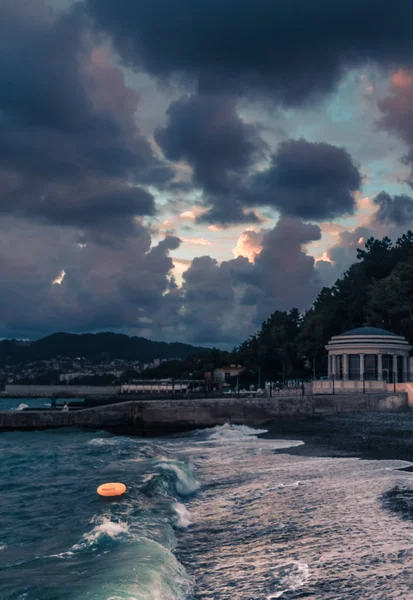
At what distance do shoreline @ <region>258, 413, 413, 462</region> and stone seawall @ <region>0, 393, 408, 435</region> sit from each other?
155 cm

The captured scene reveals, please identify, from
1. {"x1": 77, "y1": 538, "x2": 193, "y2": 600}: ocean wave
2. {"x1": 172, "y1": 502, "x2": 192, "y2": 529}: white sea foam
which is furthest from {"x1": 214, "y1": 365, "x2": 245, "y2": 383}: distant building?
{"x1": 77, "y1": 538, "x2": 193, "y2": 600}: ocean wave

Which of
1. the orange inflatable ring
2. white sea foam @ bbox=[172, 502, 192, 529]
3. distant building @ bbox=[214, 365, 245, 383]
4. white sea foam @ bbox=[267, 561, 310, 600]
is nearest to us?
white sea foam @ bbox=[267, 561, 310, 600]


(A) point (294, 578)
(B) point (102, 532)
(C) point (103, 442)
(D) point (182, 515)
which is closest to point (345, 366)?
(C) point (103, 442)

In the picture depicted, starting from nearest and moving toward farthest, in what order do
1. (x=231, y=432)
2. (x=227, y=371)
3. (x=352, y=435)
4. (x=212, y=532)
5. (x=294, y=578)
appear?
(x=294, y=578)
(x=212, y=532)
(x=352, y=435)
(x=231, y=432)
(x=227, y=371)

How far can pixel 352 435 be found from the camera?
31234 millimetres

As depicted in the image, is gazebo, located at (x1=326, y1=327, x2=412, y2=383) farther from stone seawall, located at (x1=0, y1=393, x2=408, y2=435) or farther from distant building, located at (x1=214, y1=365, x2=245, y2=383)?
distant building, located at (x1=214, y1=365, x2=245, y2=383)

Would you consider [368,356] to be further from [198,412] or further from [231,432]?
[231,432]

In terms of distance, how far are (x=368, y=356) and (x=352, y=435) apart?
79.5 feet

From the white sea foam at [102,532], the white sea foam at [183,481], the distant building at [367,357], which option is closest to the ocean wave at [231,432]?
the white sea foam at [183,481]

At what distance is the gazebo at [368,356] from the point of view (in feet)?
177

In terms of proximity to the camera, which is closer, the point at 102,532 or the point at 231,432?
the point at 102,532

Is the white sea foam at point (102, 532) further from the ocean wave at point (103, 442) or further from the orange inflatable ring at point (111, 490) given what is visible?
the ocean wave at point (103, 442)

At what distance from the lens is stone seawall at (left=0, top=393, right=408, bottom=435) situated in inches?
1714

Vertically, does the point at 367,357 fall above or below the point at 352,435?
above
